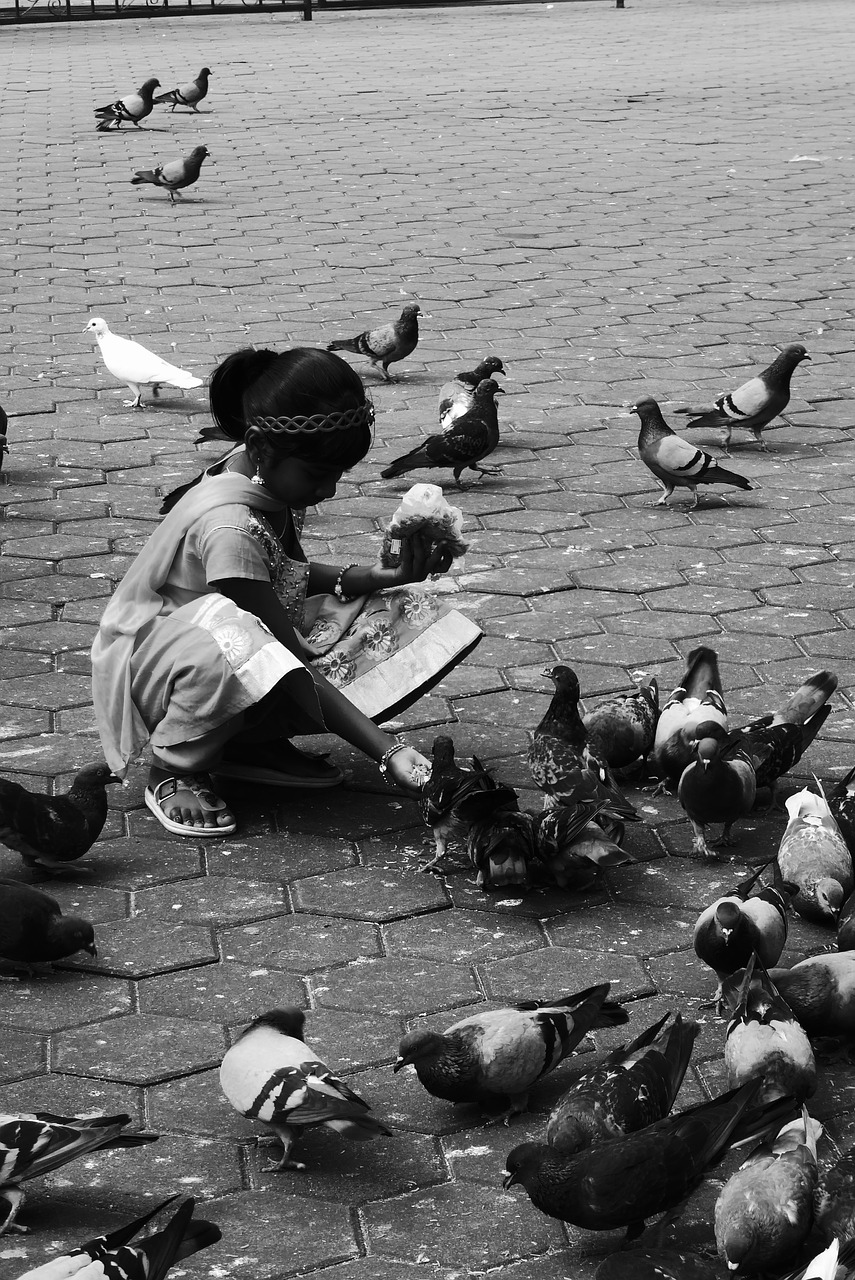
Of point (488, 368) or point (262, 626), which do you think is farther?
point (488, 368)

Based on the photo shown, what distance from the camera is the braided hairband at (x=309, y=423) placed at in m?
3.99

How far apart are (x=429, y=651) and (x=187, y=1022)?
1465 mm

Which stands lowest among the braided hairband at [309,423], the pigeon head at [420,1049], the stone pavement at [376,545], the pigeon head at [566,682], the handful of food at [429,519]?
the stone pavement at [376,545]

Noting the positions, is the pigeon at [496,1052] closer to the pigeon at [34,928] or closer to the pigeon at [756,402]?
the pigeon at [34,928]

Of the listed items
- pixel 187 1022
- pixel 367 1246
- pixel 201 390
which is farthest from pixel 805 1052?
pixel 201 390

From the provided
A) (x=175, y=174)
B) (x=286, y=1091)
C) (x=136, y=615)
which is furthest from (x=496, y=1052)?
(x=175, y=174)

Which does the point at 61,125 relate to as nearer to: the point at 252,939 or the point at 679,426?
the point at 679,426

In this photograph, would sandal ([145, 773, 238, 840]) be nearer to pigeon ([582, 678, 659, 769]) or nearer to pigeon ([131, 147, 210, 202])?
pigeon ([582, 678, 659, 769])

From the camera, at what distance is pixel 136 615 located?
4332mm

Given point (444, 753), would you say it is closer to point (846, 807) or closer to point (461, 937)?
point (461, 937)

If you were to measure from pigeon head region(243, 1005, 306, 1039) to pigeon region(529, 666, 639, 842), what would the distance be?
1176 millimetres

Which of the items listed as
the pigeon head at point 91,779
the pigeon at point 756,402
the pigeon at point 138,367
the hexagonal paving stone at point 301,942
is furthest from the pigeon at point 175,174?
the hexagonal paving stone at point 301,942

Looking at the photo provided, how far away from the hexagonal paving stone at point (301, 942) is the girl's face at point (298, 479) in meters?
1.12

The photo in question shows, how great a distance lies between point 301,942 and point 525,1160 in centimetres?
115
